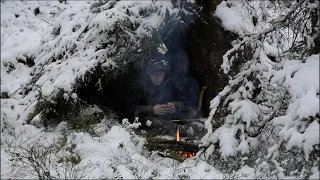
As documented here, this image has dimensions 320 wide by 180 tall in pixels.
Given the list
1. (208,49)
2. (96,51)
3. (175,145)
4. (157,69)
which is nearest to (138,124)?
(175,145)

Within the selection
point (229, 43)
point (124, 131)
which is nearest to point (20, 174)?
point (124, 131)

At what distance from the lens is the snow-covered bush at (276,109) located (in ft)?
9.71

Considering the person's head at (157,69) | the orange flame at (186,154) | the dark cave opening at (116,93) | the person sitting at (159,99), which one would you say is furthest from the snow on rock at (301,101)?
the dark cave opening at (116,93)

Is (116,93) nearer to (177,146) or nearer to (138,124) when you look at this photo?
(138,124)

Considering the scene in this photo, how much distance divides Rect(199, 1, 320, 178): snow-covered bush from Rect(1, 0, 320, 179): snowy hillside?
0.04 feet

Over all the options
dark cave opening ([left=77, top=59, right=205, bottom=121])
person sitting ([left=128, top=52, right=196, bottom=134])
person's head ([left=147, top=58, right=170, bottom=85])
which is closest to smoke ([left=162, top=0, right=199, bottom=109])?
person sitting ([left=128, top=52, right=196, bottom=134])

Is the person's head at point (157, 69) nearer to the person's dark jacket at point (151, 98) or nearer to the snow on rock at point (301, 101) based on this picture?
the person's dark jacket at point (151, 98)

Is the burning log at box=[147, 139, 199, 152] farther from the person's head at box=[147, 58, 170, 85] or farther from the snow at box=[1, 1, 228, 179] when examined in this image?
the person's head at box=[147, 58, 170, 85]

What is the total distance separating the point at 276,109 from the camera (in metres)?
3.62

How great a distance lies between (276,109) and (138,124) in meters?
1.94

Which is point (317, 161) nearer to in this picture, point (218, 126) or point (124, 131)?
point (218, 126)

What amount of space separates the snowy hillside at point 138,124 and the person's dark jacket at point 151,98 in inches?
21.7

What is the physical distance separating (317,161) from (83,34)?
4.41 metres

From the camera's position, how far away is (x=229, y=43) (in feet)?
17.5
